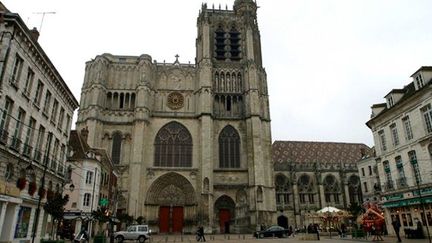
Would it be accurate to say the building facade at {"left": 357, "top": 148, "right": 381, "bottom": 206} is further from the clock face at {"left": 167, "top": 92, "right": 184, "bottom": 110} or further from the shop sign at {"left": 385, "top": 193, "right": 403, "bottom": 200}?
the clock face at {"left": 167, "top": 92, "right": 184, "bottom": 110}

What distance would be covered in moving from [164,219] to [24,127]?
22.1 meters

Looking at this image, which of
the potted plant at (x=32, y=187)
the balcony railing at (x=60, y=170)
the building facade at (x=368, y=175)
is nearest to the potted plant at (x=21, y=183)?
the potted plant at (x=32, y=187)

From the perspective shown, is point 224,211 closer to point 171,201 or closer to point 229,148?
point 171,201

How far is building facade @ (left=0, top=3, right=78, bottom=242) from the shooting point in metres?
13.4

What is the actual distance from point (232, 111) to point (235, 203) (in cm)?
1082

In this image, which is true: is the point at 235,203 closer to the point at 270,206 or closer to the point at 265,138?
the point at 270,206

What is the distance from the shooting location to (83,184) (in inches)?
1007

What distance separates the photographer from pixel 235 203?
35.6 meters

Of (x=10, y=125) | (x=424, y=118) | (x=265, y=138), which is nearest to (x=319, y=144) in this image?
(x=265, y=138)

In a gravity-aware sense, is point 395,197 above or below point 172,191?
below

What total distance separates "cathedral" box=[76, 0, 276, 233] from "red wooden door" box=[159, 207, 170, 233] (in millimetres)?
101

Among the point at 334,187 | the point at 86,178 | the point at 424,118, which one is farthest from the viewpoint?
the point at 334,187

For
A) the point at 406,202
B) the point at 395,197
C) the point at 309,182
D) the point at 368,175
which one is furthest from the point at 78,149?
the point at 309,182

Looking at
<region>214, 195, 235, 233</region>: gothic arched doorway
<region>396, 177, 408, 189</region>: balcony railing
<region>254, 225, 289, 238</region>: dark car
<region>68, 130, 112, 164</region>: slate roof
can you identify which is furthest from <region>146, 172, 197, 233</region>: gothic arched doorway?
<region>396, 177, 408, 189</region>: balcony railing
